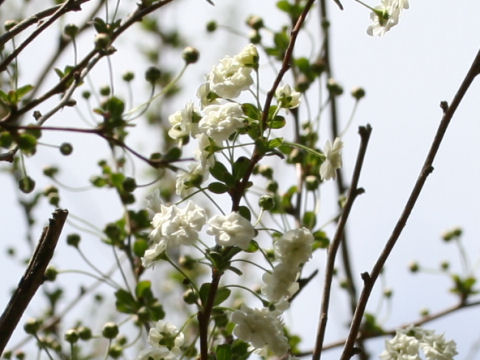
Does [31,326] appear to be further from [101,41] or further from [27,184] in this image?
[101,41]

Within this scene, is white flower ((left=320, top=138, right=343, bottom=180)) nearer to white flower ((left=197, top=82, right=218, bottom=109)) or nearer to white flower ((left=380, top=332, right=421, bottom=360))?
white flower ((left=197, top=82, right=218, bottom=109))

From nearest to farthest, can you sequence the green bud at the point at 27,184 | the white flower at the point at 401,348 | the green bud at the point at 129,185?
the white flower at the point at 401,348, the green bud at the point at 27,184, the green bud at the point at 129,185

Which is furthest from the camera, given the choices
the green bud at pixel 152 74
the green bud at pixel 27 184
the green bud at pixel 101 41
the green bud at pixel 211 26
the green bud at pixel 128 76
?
the green bud at pixel 211 26

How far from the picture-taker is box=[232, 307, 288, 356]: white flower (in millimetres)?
1483

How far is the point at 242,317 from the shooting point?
150 cm

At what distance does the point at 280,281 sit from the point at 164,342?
33 cm

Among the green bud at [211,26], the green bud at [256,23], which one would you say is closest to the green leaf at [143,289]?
the green bud at [256,23]

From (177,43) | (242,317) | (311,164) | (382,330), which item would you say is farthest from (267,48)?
(177,43)

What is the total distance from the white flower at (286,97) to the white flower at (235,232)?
0.89 feet

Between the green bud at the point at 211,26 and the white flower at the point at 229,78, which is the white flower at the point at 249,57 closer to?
the white flower at the point at 229,78

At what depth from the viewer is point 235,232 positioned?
4.70ft

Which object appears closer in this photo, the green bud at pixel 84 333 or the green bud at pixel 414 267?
the green bud at pixel 84 333

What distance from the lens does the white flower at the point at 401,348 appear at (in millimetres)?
1760

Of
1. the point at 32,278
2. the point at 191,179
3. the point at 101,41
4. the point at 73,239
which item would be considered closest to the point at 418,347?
the point at 191,179
